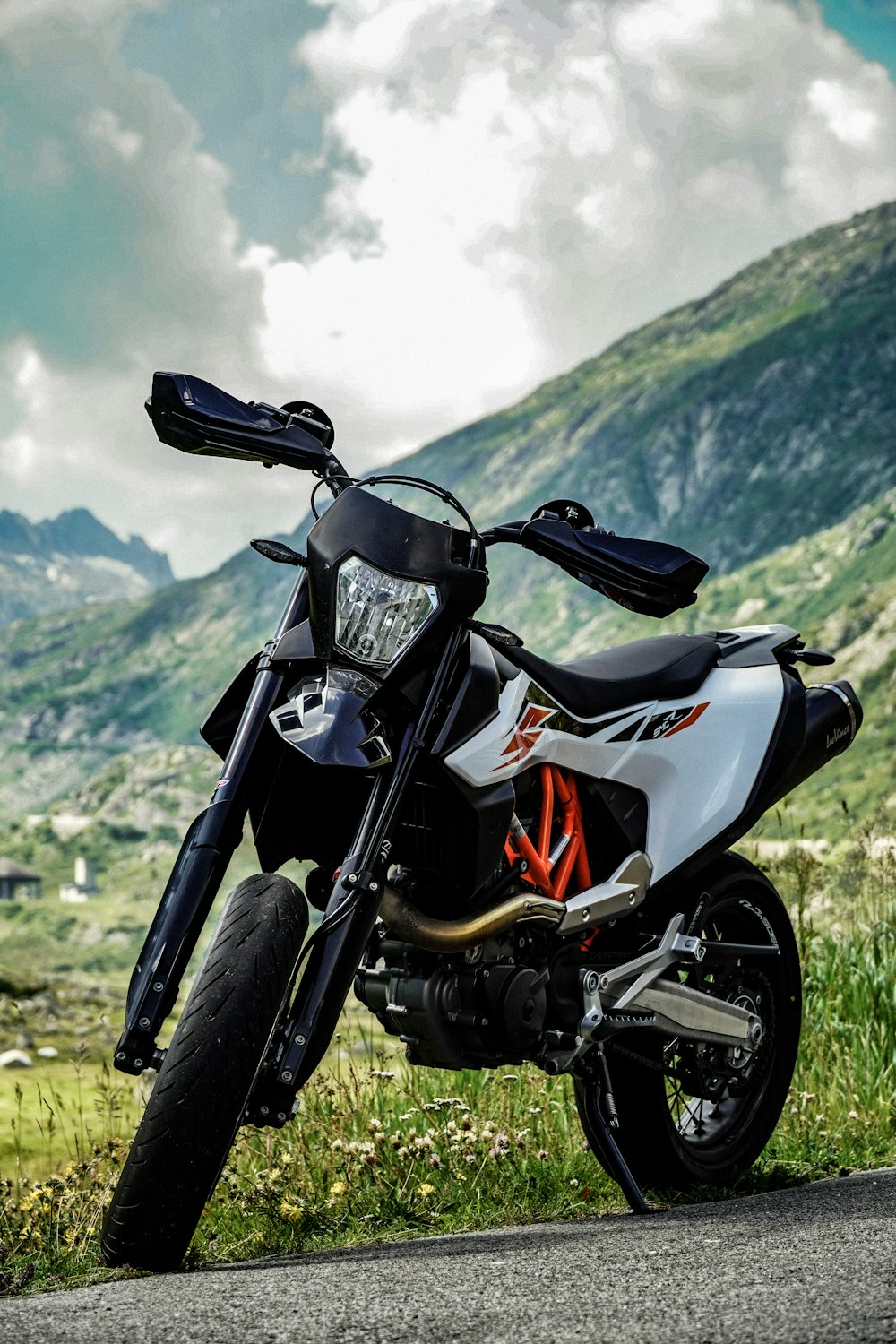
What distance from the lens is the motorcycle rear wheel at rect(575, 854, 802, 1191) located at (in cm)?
418

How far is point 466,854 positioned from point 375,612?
639 mm

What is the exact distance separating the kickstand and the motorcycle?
0.01 meters

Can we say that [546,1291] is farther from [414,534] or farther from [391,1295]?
[414,534]

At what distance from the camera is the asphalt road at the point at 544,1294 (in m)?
2.24

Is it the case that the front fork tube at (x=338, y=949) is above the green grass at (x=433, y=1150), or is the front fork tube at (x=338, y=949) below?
above

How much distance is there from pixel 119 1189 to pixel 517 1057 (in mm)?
1098

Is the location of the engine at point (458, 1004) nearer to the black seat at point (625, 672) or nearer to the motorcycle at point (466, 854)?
the motorcycle at point (466, 854)

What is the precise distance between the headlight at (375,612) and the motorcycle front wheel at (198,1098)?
680 millimetres

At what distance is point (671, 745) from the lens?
4.15 m

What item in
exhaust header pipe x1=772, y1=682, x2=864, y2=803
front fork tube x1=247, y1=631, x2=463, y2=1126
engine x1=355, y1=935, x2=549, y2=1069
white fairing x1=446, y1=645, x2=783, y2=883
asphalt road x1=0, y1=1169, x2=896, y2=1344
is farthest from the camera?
exhaust header pipe x1=772, y1=682, x2=864, y2=803

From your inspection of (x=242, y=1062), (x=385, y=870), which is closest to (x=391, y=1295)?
(x=242, y=1062)

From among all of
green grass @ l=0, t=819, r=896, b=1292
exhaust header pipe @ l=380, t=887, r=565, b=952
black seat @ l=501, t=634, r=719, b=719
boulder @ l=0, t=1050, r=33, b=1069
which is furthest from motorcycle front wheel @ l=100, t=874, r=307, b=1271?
boulder @ l=0, t=1050, r=33, b=1069

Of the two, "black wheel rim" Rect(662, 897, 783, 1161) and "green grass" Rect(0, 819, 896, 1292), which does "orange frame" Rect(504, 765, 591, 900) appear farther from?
"green grass" Rect(0, 819, 896, 1292)

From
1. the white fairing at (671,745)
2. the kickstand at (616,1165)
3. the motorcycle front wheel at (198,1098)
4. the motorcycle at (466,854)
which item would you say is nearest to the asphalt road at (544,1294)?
the motorcycle front wheel at (198,1098)
